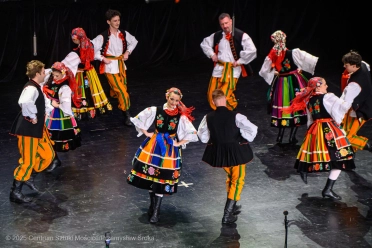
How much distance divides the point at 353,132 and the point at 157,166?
7.46 ft

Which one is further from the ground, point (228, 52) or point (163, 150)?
point (228, 52)

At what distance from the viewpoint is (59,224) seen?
22.3 feet

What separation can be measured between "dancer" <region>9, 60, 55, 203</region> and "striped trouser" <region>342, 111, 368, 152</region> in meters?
2.97

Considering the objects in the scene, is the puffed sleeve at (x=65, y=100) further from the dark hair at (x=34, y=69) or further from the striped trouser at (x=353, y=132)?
the striped trouser at (x=353, y=132)

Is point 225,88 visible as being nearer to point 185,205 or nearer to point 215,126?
point 185,205

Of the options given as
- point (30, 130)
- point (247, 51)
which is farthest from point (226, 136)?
point (247, 51)

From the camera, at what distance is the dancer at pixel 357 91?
24.5 ft

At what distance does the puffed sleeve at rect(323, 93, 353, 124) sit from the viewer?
695 cm

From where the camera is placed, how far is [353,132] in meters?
7.90

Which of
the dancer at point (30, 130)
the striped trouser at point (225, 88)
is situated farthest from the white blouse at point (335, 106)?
the dancer at point (30, 130)

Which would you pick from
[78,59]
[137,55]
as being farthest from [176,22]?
[78,59]

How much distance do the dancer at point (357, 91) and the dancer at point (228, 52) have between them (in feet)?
5.23

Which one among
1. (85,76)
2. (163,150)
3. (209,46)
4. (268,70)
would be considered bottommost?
(163,150)

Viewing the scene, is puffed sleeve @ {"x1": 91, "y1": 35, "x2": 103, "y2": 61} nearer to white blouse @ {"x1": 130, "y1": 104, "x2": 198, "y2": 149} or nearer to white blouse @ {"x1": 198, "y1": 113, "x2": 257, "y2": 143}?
white blouse @ {"x1": 130, "y1": 104, "x2": 198, "y2": 149}
